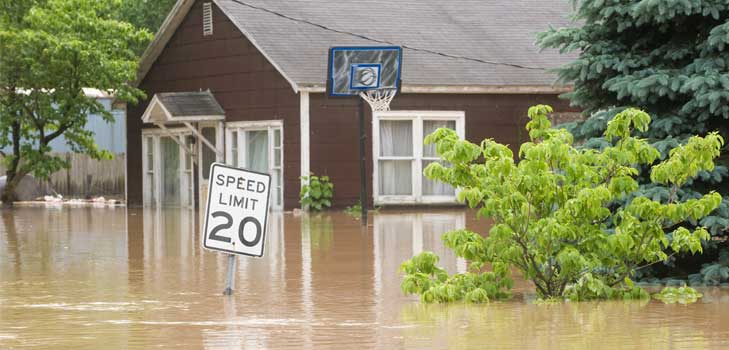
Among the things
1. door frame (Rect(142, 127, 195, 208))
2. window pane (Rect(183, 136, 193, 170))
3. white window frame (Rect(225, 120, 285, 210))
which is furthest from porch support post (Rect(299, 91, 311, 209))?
window pane (Rect(183, 136, 193, 170))

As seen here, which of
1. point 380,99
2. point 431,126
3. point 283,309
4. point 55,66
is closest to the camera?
point 283,309

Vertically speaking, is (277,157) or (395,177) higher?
(277,157)

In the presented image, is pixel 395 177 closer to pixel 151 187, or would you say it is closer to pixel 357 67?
pixel 357 67

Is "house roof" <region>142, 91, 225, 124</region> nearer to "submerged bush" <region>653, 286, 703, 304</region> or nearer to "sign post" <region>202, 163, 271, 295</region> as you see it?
"sign post" <region>202, 163, 271, 295</region>

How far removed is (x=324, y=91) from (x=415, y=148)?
3.05m

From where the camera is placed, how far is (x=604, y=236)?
13242 mm

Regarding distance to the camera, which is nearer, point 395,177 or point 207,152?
point 395,177

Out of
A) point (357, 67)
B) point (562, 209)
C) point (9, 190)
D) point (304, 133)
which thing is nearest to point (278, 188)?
point (304, 133)

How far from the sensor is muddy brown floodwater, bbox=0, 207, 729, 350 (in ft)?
35.6

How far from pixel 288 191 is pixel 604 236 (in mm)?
21633

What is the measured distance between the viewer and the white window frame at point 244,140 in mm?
34719

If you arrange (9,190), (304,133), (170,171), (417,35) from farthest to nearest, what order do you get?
(9,190), (170,171), (417,35), (304,133)

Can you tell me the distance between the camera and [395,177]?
3525cm

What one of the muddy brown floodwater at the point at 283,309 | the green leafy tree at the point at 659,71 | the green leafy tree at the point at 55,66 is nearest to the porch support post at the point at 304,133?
the green leafy tree at the point at 55,66
